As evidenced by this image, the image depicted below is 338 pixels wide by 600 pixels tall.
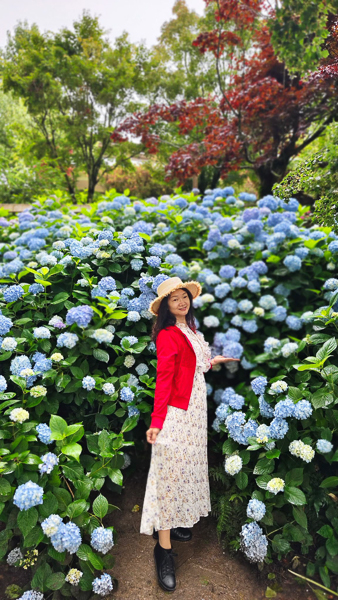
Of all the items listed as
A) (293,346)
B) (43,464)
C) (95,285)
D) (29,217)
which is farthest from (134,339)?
(29,217)

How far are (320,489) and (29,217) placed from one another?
3.10 meters

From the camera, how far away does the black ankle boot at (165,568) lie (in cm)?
168

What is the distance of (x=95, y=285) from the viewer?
7.32 feet

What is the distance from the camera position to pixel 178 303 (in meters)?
1.93

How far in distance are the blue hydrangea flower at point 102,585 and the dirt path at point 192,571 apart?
0.15m

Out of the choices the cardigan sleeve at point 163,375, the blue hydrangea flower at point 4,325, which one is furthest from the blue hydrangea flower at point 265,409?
the blue hydrangea flower at point 4,325

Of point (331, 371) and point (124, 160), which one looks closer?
point (331, 371)

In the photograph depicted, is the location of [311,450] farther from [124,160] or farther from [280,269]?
[124,160]

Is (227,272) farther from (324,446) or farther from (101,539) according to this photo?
(101,539)

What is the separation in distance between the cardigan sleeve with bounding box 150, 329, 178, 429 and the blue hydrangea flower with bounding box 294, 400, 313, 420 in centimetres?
62

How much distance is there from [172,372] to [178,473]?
0.47 m

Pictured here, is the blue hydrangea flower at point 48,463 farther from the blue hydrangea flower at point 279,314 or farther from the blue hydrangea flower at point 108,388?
the blue hydrangea flower at point 279,314

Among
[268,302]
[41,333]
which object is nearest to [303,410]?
[268,302]

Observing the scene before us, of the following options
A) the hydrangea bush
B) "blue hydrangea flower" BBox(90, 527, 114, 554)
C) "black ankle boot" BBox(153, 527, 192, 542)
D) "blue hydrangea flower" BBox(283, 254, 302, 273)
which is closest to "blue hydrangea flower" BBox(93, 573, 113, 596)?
the hydrangea bush
